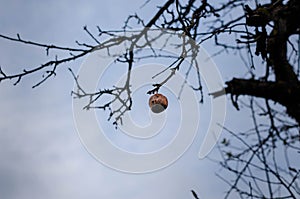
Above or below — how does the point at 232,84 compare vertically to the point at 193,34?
below

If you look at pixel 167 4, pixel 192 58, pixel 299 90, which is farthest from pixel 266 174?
pixel 167 4

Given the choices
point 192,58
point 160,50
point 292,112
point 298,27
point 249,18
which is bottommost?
point 292,112

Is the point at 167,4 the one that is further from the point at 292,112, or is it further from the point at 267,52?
the point at 292,112

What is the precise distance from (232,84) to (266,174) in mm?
1147

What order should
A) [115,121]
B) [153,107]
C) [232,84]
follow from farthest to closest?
1. [115,121]
2. [153,107]
3. [232,84]

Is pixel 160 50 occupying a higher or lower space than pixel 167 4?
lower

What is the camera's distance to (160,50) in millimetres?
2592

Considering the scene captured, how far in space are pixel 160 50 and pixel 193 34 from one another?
422 millimetres

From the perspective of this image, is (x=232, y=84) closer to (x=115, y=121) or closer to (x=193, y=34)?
(x=193, y=34)

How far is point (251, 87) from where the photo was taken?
55.5 inches

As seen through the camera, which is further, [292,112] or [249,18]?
[249,18]

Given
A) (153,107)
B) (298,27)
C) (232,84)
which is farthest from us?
(153,107)

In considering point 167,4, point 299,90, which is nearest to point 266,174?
point 299,90

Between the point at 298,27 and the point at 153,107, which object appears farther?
the point at 153,107
